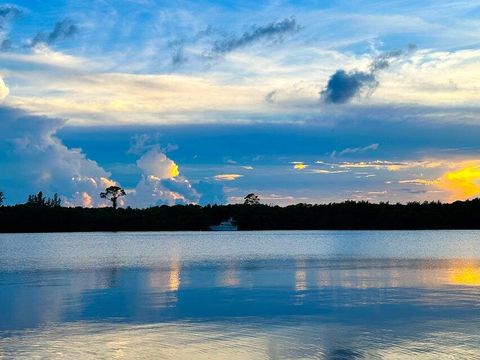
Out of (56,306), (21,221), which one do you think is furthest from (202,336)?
(21,221)

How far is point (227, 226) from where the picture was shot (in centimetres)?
18812

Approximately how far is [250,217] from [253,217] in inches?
31.7

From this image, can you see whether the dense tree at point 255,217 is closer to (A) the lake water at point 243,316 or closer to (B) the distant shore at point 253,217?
(B) the distant shore at point 253,217

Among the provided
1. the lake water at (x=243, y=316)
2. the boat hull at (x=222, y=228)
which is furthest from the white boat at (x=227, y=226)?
the lake water at (x=243, y=316)

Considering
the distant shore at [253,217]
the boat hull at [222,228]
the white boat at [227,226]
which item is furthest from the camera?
the white boat at [227,226]

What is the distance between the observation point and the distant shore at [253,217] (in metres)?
163

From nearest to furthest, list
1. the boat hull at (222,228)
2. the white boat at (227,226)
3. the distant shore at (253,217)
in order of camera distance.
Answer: the distant shore at (253,217) → the boat hull at (222,228) → the white boat at (227,226)

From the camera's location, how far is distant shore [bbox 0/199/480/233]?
163 metres

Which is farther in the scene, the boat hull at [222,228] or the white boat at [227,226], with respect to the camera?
the white boat at [227,226]

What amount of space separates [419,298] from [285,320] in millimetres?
8193

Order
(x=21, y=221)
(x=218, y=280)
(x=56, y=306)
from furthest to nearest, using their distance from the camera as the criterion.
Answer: (x=21, y=221) → (x=218, y=280) → (x=56, y=306)

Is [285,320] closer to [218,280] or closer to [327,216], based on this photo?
[218,280]

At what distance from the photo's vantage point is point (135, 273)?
45406mm

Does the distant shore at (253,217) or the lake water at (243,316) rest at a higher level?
the distant shore at (253,217)
